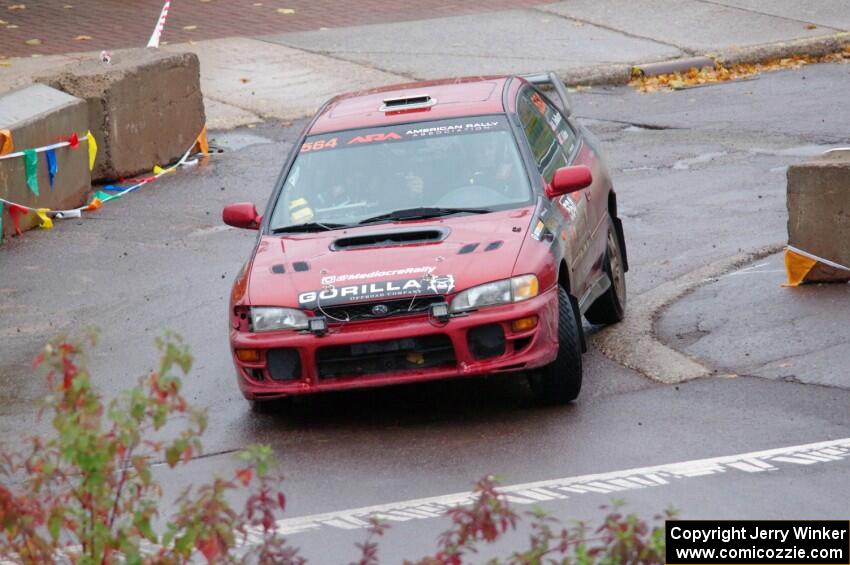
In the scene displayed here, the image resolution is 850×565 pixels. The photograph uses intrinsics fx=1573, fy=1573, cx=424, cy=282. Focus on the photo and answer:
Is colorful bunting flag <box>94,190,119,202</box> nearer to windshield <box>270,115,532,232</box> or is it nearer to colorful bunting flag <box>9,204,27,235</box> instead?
A: colorful bunting flag <box>9,204,27,235</box>

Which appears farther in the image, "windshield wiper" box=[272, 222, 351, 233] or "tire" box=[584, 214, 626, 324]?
"tire" box=[584, 214, 626, 324]

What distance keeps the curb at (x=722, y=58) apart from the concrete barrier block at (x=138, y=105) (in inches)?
190

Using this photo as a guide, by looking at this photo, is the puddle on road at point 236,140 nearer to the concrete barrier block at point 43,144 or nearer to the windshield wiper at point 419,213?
the concrete barrier block at point 43,144

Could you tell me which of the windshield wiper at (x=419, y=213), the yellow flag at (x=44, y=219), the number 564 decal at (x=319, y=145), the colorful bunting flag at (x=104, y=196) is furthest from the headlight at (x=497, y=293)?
the colorful bunting flag at (x=104, y=196)

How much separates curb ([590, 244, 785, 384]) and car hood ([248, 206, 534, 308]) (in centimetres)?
123

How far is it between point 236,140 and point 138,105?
1.56m

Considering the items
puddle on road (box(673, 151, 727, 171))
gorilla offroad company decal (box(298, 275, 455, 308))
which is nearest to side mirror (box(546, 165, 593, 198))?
gorilla offroad company decal (box(298, 275, 455, 308))

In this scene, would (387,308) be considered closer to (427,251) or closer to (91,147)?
(427,251)

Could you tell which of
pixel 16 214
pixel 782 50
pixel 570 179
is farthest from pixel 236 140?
pixel 570 179

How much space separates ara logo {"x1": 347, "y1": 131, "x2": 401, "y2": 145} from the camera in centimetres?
966

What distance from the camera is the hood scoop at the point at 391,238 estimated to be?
8695 millimetres

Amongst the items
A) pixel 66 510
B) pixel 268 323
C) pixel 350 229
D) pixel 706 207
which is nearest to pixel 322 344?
pixel 268 323

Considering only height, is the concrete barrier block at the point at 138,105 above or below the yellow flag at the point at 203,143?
above

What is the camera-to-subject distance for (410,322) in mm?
8156
